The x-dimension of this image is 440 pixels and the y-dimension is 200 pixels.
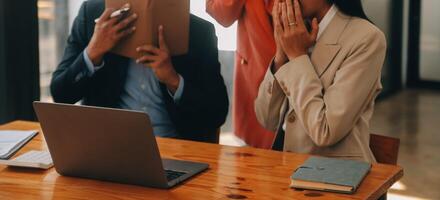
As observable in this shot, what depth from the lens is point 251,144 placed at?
3502mm

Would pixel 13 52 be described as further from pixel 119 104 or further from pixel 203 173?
A: pixel 203 173

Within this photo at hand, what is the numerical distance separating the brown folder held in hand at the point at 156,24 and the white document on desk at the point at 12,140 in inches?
17.1

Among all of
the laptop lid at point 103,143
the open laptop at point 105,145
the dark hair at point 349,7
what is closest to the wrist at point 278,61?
the dark hair at point 349,7

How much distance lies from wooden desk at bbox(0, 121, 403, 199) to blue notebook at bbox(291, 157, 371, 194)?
0.02 meters

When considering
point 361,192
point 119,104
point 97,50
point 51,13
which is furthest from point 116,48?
point 51,13

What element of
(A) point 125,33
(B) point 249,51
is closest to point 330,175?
(A) point 125,33

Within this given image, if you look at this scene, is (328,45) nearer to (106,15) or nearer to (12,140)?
(106,15)

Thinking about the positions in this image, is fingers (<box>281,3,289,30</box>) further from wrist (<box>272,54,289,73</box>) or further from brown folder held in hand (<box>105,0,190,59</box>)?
brown folder held in hand (<box>105,0,190,59</box>)

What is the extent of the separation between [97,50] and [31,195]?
0.91 metres

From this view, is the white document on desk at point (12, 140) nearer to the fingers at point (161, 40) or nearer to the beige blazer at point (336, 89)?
the fingers at point (161, 40)

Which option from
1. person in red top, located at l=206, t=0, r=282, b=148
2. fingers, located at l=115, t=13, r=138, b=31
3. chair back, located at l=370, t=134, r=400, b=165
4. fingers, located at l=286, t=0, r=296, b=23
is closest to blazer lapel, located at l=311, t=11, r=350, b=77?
fingers, located at l=286, t=0, r=296, b=23

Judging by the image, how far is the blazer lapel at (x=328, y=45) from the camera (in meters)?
2.30

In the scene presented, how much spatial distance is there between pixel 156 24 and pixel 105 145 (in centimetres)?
77

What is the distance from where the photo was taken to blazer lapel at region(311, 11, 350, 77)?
2.30m
